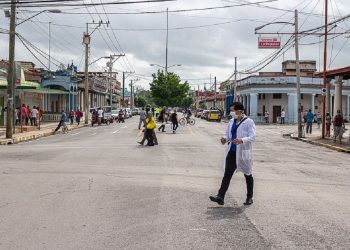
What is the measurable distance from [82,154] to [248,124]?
34.0ft

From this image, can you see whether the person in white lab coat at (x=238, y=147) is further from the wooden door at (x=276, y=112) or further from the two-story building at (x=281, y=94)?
the wooden door at (x=276, y=112)

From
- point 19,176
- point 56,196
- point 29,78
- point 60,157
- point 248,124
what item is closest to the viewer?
point 248,124

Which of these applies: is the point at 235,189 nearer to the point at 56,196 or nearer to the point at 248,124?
the point at 248,124

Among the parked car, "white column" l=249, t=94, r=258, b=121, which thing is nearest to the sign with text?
"white column" l=249, t=94, r=258, b=121

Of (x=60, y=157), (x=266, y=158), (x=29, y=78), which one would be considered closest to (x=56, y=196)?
(x=60, y=157)

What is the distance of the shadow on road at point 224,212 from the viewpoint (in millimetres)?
7695

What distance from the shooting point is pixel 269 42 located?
3256cm

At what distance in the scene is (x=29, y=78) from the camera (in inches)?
2009

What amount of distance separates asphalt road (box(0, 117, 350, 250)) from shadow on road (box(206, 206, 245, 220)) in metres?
0.01

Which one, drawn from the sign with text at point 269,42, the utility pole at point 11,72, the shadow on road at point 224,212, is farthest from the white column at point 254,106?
the shadow on road at point 224,212

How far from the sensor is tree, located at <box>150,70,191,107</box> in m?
86.5

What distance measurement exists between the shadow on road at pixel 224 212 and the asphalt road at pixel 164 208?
15 millimetres

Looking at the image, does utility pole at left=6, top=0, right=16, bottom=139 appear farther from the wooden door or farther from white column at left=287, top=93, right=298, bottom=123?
the wooden door

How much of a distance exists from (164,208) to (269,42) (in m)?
25.8
